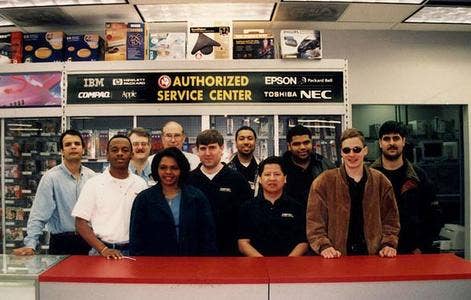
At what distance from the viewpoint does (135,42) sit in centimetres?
491

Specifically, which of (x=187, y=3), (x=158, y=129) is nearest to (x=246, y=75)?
(x=187, y=3)

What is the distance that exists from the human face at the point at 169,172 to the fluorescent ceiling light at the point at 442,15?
4051 mm

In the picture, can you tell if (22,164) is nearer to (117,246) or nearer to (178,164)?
(117,246)

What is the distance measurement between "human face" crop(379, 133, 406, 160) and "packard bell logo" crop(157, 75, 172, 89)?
2630mm

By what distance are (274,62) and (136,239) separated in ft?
9.69

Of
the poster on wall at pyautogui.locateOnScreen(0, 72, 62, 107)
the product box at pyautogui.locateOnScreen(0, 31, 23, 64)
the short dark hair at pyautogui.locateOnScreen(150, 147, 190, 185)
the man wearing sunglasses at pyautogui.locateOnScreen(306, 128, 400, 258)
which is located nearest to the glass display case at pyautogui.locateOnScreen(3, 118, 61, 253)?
the poster on wall at pyautogui.locateOnScreen(0, 72, 62, 107)

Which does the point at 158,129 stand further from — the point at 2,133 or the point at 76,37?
the point at 2,133

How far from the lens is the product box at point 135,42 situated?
4.90 m

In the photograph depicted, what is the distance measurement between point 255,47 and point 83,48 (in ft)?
7.12

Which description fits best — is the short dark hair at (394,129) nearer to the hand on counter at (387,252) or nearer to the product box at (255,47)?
the hand on counter at (387,252)

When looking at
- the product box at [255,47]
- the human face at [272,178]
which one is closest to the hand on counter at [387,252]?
the human face at [272,178]

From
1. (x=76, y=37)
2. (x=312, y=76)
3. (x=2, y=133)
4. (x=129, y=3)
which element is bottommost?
(x=2, y=133)

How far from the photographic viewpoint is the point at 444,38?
602 centimetres

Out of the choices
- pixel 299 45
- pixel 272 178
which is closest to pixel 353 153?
pixel 272 178
